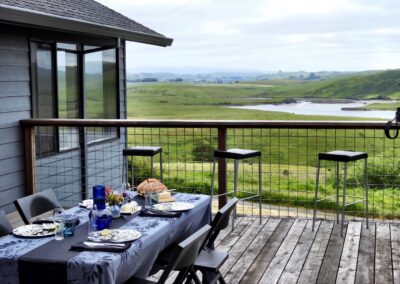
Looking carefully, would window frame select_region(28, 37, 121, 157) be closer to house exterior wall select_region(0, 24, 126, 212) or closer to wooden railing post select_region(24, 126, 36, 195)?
house exterior wall select_region(0, 24, 126, 212)

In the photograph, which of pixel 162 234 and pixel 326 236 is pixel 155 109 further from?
pixel 162 234

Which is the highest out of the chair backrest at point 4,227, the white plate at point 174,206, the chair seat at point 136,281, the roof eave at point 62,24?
the roof eave at point 62,24

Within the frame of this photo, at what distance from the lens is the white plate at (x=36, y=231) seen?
9.52ft

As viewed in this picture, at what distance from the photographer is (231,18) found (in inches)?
975

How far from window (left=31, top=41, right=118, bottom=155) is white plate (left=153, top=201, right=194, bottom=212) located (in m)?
3.86

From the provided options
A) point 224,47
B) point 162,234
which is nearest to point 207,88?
point 224,47

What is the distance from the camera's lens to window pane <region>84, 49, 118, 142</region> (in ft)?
27.6

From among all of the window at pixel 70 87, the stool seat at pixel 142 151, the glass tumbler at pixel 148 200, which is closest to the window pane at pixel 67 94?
the window at pixel 70 87

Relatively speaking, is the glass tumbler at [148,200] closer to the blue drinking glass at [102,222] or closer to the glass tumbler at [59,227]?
the blue drinking glass at [102,222]

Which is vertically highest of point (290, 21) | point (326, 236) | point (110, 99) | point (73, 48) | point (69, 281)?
point (290, 21)

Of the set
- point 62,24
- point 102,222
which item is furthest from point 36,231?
point 62,24

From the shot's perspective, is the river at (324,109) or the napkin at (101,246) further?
the river at (324,109)

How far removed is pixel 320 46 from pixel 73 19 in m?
18.4

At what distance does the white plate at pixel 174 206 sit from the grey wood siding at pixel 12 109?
331cm
